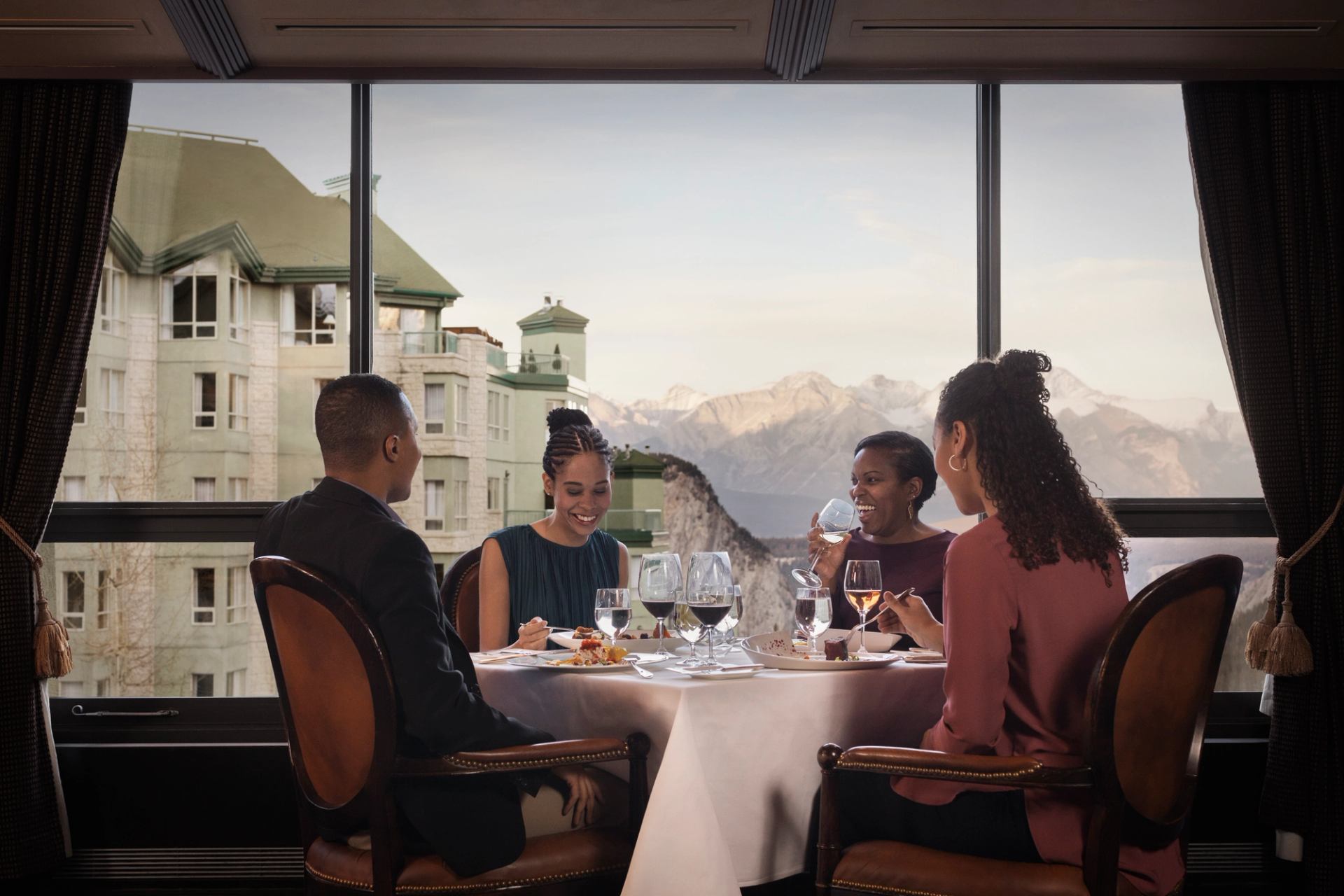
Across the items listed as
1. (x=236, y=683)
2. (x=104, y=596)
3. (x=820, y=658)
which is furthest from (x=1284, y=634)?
(x=104, y=596)

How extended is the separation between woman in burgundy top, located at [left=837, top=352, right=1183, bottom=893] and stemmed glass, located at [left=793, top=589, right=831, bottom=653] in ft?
1.02

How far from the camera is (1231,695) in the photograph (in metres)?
3.37

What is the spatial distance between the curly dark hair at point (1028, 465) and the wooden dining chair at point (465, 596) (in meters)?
1.34

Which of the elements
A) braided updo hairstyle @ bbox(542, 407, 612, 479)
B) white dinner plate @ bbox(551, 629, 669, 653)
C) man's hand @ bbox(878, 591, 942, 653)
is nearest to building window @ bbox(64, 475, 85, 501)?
braided updo hairstyle @ bbox(542, 407, 612, 479)

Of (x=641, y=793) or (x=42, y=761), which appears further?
(x=42, y=761)

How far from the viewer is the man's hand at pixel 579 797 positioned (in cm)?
194

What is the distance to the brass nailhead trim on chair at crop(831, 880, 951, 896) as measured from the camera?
175 centimetres

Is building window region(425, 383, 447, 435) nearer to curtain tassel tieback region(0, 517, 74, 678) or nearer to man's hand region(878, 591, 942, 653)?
curtain tassel tieback region(0, 517, 74, 678)

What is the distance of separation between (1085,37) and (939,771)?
90.5 inches

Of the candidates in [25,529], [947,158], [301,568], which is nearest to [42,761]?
[25,529]

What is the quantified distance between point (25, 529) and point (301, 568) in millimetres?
1840

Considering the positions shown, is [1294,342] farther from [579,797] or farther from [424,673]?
[424,673]

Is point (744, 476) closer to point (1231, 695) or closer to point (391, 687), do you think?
point (1231, 695)

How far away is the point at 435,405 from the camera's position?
3420mm
